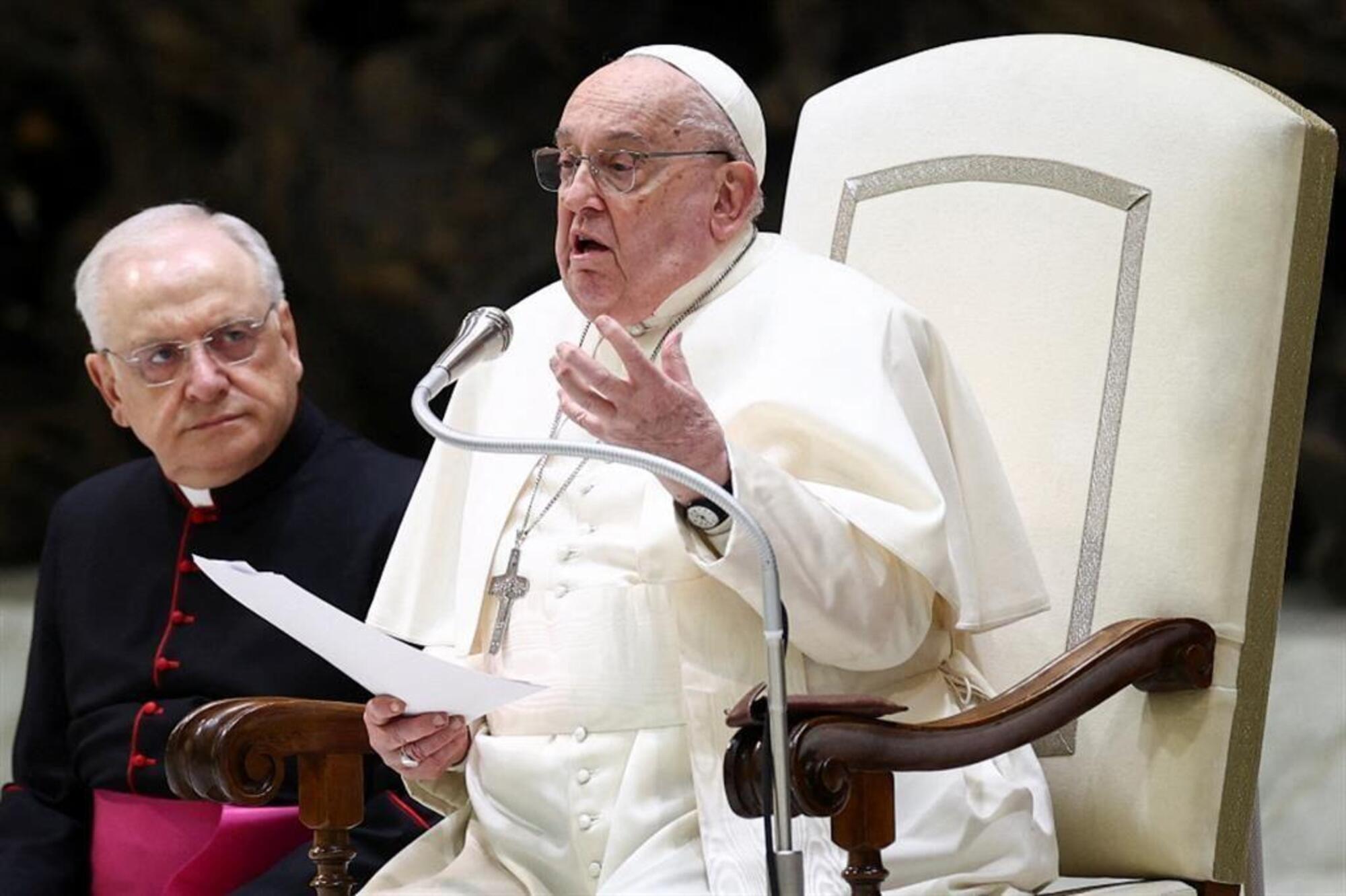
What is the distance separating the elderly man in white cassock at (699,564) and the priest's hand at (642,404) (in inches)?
0.5

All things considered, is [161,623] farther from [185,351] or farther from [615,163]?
[615,163]

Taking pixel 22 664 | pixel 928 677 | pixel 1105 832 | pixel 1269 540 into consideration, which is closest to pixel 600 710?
pixel 928 677

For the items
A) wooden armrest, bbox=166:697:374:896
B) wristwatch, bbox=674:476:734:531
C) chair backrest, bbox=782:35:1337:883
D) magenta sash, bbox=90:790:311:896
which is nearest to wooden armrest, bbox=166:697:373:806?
wooden armrest, bbox=166:697:374:896

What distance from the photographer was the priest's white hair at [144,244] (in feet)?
13.4

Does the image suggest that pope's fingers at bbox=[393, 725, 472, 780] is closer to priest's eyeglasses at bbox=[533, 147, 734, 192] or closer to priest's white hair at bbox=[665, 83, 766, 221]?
priest's eyeglasses at bbox=[533, 147, 734, 192]

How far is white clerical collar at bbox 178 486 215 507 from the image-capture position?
13.7ft

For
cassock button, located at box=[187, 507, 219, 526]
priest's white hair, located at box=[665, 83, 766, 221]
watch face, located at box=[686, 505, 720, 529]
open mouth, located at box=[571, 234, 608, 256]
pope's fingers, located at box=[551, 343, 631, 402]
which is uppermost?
priest's white hair, located at box=[665, 83, 766, 221]

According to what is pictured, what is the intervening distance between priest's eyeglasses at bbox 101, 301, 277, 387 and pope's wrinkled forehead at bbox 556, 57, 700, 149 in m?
0.89

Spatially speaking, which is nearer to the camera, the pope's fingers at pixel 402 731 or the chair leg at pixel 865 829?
the chair leg at pixel 865 829

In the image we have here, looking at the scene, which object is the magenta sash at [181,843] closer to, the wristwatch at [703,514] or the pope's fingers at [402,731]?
the pope's fingers at [402,731]

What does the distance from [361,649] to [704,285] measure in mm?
868

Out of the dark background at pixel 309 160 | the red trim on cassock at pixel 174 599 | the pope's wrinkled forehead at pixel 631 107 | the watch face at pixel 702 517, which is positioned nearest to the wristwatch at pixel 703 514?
the watch face at pixel 702 517

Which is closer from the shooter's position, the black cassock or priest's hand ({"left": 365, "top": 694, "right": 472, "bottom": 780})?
priest's hand ({"left": 365, "top": 694, "right": 472, "bottom": 780})

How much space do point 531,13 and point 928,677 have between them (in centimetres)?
484
